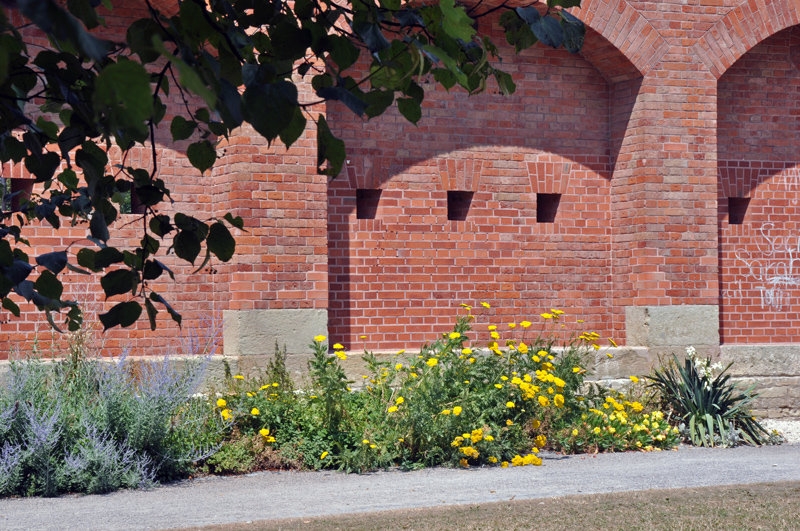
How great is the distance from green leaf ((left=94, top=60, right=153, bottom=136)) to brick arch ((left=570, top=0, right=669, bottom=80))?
27.5 feet

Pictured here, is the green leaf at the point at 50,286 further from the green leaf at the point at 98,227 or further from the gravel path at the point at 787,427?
the gravel path at the point at 787,427

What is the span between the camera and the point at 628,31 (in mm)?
9148

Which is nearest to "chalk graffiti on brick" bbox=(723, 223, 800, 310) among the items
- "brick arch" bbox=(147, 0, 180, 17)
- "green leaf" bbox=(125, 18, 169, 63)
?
"brick arch" bbox=(147, 0, 180, 17)

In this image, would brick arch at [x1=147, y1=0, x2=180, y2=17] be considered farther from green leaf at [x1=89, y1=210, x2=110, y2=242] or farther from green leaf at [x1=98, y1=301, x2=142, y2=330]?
green leaf at [x1=98, y1=301, x2=142, y2=330]

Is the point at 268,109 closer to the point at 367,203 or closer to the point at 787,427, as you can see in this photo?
the point at 367,203

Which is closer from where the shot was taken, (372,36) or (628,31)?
(372,36)

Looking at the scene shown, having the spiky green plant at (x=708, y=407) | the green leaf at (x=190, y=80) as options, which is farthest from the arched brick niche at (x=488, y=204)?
the green leaf at (x=190, y=80)

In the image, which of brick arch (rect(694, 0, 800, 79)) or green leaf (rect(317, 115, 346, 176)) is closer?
green leaf (rect(317, 115, 346, 176))

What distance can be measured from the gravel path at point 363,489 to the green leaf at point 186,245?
3133 mm

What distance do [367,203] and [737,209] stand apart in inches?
179

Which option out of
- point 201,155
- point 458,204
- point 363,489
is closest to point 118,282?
point 201,155

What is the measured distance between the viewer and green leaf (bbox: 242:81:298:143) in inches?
62.5

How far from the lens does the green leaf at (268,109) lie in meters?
1.59

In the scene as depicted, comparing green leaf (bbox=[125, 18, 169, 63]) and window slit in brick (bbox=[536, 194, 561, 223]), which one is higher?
window slit in brick (bbox=[536, 194, 561, 223])
